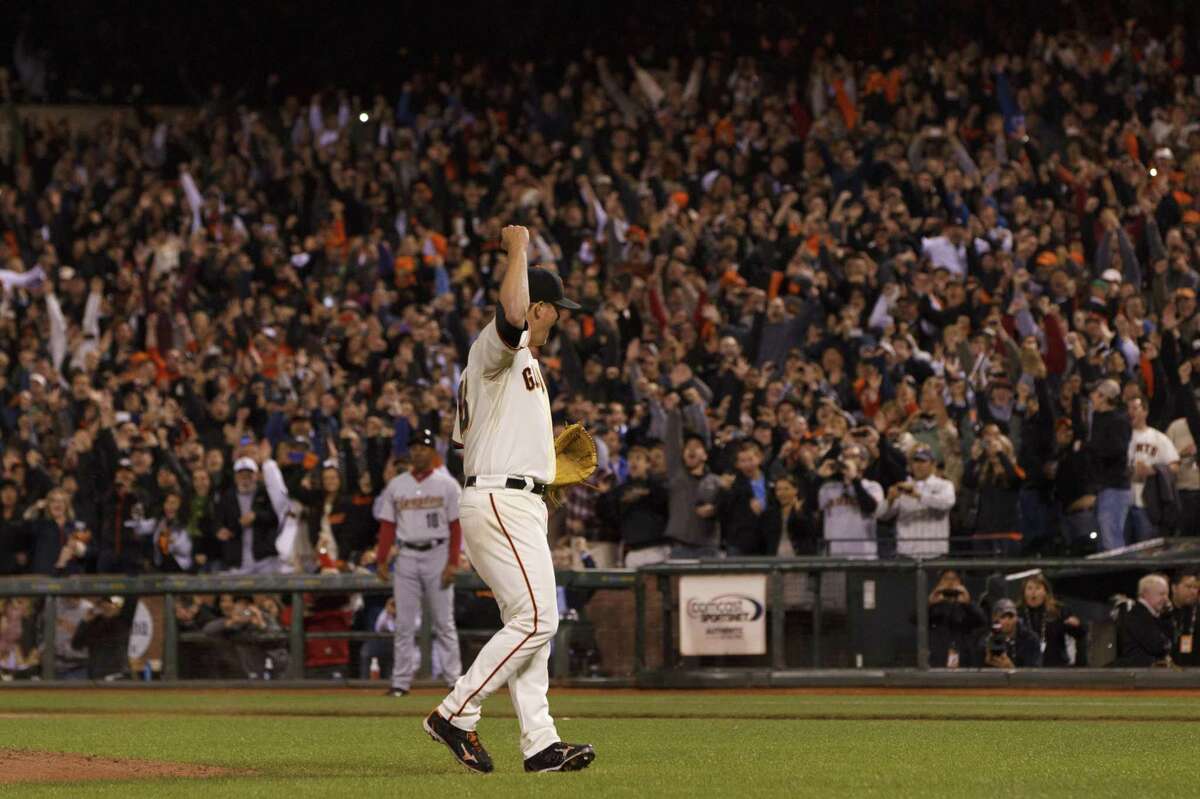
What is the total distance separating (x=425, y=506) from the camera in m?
15.2

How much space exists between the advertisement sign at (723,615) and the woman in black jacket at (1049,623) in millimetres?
2014

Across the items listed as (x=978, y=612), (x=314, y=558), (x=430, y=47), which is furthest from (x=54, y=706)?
(x=430, y=47)

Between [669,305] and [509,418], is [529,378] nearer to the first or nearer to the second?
[509,418]

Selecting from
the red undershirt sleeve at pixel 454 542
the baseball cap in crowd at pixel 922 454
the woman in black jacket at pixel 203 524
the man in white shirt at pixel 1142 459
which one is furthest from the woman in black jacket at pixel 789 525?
the woman in black jacket at pixel 203 524

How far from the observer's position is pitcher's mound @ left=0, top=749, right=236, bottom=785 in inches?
334

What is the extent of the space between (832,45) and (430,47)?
27.5ft

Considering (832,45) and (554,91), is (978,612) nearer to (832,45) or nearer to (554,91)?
(832,45)

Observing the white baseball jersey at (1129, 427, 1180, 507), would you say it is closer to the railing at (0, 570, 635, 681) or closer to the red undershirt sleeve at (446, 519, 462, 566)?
the railing at (0, 570, 635, 681)

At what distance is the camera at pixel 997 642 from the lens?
14.7 meters

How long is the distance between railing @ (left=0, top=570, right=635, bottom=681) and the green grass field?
563 millimetres

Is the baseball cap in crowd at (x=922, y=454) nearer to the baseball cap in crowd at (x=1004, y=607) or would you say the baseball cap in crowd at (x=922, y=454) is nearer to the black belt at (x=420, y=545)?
the baseball cap in crowd at (x=1004, y=607)

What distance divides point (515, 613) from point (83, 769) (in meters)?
2.30

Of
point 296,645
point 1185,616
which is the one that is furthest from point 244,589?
point 1185,616

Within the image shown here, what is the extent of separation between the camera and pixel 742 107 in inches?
931
